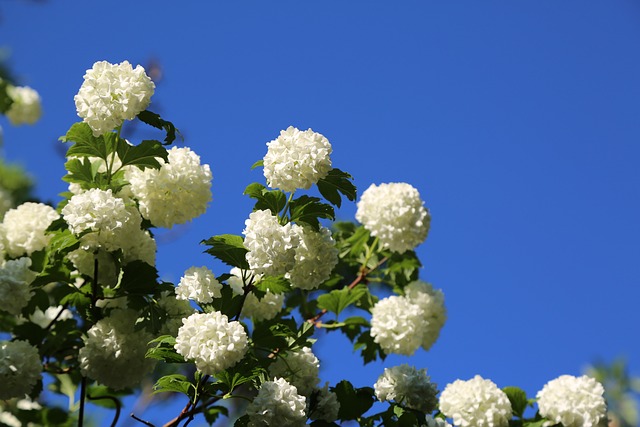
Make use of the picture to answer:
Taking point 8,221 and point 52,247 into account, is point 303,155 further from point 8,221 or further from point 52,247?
point 8,221

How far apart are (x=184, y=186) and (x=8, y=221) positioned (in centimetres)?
96

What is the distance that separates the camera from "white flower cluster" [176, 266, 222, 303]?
102 inches

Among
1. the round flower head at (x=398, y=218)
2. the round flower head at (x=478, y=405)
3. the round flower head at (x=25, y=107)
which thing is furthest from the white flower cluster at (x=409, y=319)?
the round flower head at (x=25, y=107)

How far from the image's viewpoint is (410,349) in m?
3.56

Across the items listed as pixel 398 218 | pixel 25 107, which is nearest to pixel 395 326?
pixel 398 218

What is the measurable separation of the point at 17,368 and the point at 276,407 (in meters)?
1.17

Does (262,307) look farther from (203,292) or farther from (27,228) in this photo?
(27,228)

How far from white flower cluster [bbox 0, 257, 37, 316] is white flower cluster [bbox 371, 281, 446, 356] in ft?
5.11

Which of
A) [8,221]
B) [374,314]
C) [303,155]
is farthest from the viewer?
[374,314]

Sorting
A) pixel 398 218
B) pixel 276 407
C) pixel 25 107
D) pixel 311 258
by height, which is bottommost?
pixel 276 407

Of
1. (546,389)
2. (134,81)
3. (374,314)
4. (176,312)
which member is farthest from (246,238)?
(546,389)

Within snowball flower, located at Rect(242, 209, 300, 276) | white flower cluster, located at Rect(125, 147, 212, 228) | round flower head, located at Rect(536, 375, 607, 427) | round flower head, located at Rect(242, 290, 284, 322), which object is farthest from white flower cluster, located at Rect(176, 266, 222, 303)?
round flower head, located at Rect(536, 375, 607, 427)

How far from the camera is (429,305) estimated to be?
369 centimetres

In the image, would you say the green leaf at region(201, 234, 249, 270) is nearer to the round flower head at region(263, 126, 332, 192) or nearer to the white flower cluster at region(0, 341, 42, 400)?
the round flower head at region(263, 126, 332, 192)
